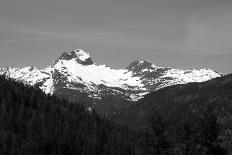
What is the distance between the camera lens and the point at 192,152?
144 feet

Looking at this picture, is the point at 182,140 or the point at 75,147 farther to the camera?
the point at 75,147

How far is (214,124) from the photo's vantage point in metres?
40.7

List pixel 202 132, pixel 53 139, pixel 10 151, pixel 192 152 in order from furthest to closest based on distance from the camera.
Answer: pixel 53 139 < pixel 10 151 < pixel 192 152 < pixel 202 132

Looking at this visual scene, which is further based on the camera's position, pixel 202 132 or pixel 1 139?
pixel 1 139

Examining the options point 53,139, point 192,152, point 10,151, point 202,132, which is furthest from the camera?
point 53,139

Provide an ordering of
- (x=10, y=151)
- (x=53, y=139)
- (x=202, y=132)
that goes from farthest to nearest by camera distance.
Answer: (x=53, y=139), (x=10, y=151), (x=202, y=132)

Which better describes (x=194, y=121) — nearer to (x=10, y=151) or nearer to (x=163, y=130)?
(x=163, y=130)

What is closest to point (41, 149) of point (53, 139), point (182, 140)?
point (53, 139)

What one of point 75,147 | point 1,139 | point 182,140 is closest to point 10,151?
point 1,139

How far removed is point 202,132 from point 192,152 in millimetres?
4007

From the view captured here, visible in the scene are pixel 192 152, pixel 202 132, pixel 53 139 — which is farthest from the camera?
pixel 53 139

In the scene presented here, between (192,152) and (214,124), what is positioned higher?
(214,124)

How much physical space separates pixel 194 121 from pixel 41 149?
154693mm

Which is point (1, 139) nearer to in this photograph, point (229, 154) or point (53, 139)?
point (53, 139)
